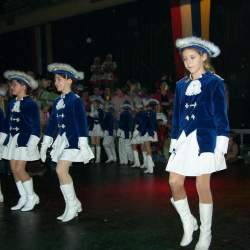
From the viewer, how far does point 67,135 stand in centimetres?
620

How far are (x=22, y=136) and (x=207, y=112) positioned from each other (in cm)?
314

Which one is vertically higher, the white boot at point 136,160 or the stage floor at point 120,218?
the white boot at point 136,160

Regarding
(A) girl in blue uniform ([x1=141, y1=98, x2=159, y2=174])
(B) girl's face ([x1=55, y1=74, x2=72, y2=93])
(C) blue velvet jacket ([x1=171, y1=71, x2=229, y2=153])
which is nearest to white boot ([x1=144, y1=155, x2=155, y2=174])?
(A) girl in blue uniform ([x1=141, y1=98, x2=159, y2=174])

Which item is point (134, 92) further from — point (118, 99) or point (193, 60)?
point (193, 60)

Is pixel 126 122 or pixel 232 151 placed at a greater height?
pixel 126 122

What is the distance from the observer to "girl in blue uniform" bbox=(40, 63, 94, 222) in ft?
20.1

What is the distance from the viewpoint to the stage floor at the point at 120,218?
5105 mm

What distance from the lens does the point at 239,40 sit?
14984 millimetres

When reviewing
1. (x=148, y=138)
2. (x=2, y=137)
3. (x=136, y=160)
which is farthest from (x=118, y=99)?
(x=2, y=137)

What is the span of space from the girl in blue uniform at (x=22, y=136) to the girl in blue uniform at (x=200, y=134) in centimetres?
267

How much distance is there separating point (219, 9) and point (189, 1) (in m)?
1.78

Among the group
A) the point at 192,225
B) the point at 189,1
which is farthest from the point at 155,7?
the point at 192,225

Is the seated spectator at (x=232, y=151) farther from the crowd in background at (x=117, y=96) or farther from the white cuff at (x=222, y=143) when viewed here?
the white cuff at (x=222, y=143)


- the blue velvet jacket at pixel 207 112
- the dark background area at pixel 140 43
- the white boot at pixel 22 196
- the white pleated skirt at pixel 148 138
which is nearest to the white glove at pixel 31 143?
the white boot at pixel 22 196
